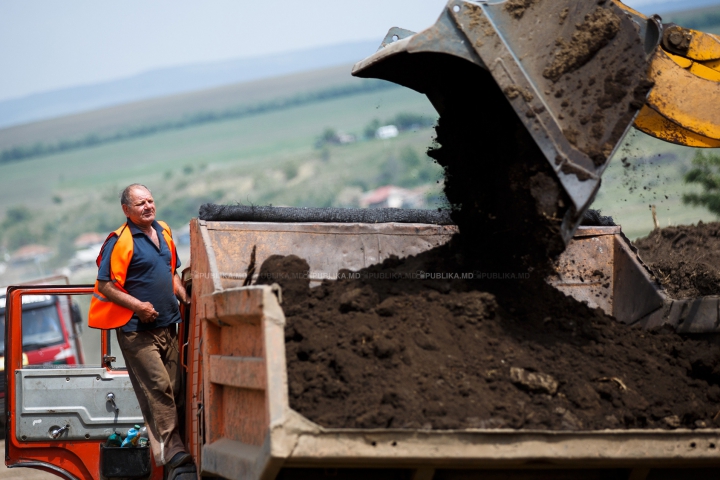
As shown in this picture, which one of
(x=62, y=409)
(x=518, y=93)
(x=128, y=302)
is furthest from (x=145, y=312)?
(x=518, y=93)

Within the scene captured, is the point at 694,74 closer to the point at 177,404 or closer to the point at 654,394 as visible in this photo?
the point at 654,394

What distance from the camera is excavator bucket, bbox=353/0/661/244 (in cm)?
371

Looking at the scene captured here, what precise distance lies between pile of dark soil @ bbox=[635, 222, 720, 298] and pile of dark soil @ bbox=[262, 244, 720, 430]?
4.77 ft

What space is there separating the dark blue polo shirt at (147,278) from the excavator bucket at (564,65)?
1789mm

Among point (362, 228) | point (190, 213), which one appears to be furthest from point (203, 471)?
point (190, 213)

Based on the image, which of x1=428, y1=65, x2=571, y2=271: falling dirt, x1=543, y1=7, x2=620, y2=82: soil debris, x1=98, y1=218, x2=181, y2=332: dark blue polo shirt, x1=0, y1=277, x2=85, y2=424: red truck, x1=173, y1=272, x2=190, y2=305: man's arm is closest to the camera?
x1=543, y1=7, x2=620, y2=82: soil debris

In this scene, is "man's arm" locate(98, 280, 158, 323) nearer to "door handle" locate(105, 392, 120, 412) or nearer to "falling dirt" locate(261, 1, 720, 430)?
"falling dirt" locate(261, 1, 720, 430)

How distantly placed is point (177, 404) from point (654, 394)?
102 inches

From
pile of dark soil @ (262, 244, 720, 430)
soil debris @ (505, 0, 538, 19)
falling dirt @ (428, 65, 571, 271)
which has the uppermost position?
soil debris @ (505, 0, 538, 19)

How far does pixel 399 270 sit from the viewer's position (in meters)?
4.48

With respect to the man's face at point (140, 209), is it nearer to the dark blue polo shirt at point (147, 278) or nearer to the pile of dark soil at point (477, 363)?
the dark blue polo shirt at point (147, 278)

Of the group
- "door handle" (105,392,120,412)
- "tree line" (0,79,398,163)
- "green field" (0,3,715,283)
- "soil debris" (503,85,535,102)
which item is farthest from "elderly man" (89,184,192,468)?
"tree line" (0,79,398,163)

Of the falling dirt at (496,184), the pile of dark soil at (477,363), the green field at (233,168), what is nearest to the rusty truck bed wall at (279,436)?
the pile of dark soil at (477,363)

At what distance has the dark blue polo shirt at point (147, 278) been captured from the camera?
462cm
